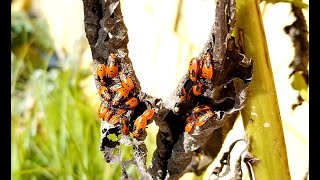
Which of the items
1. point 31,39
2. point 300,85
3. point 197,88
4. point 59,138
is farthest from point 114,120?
point 31,39

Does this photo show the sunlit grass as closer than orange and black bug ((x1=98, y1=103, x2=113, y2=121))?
No

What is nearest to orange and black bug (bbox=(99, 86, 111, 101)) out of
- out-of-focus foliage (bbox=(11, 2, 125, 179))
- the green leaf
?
the green leaf

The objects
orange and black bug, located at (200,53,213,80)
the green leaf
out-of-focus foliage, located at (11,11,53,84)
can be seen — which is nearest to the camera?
orange and black bug, located at (200,53,213,80)

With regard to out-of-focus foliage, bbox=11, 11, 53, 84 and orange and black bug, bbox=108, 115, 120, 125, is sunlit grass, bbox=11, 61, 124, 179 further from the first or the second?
orange and black bug, bbox=108, 115, 120, 125

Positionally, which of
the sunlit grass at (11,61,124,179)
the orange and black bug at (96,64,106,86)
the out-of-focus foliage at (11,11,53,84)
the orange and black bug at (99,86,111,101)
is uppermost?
the out-of-focus foliage at (11,11,53,84)

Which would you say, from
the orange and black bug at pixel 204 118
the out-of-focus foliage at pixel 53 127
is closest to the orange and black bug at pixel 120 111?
the orange and black bug at pixel 204 118

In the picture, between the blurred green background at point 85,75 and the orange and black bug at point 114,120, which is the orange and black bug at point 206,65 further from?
the blurred green background at point 85,75

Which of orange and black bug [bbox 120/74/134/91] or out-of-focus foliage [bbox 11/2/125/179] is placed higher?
out-of-focus foliage [bbox 11/2/125/179]

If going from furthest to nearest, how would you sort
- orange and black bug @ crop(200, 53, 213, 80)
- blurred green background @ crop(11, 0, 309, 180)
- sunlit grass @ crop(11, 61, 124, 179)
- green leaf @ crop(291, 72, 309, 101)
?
1. sunlit grass @ crop(11, 61, 124, 179)
2. blurred green background @ crop(11, 0, 309, 180)
3. green leaf @ crop(291, 72, 309, 101)
4. orange and black bug @ crop(200, 53, 213, 80)

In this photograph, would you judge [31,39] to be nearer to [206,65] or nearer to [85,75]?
[85,75]
